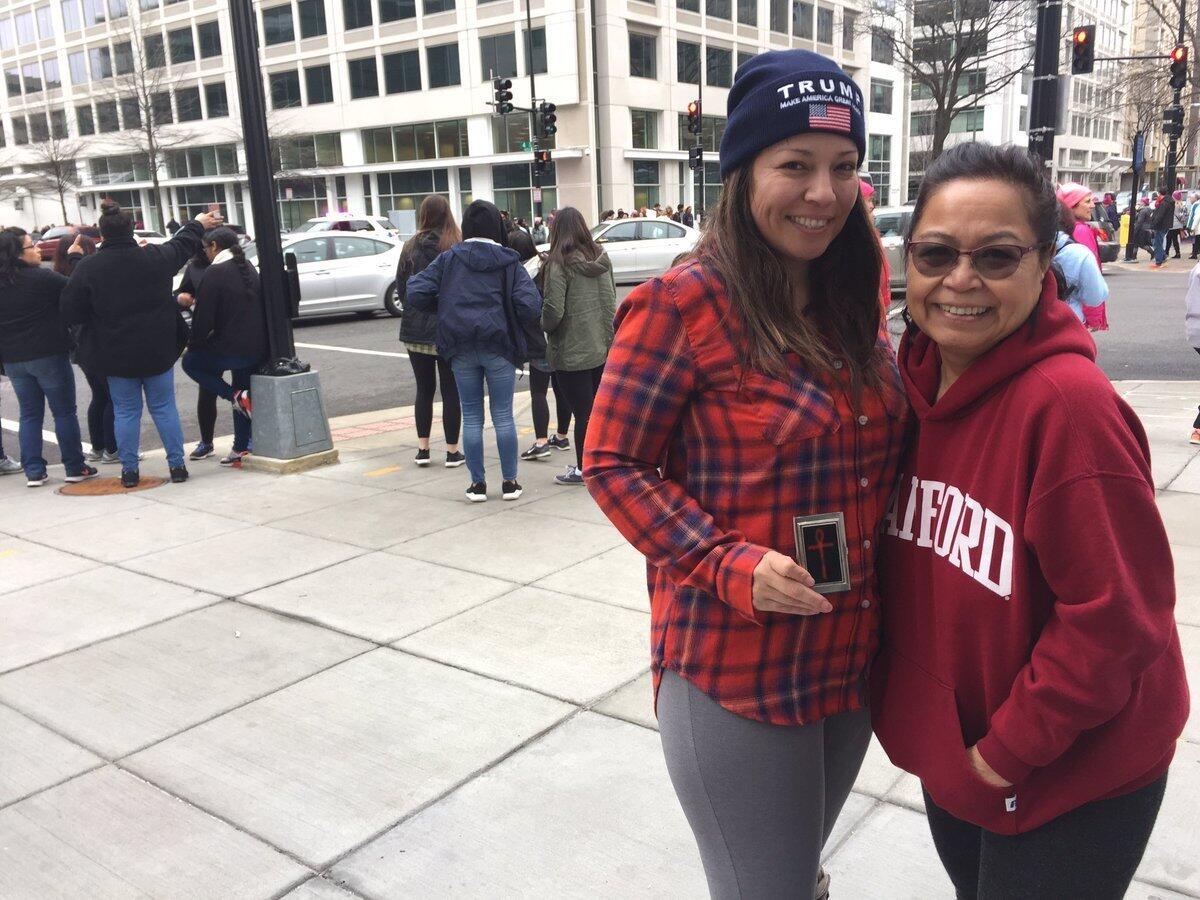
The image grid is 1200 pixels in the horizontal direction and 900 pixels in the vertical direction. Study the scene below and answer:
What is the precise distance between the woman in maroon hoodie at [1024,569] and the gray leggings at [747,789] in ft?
0.62

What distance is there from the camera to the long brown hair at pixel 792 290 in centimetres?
162

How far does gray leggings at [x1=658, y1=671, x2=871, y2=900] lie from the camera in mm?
1637

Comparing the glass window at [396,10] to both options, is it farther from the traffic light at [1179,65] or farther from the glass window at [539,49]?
the traffic light at [1179,65]

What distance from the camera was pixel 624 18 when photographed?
41156mm

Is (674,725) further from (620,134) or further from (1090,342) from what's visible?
(620,134)

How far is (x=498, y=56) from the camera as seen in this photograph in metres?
42.4

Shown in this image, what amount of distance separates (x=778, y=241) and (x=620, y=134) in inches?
1654

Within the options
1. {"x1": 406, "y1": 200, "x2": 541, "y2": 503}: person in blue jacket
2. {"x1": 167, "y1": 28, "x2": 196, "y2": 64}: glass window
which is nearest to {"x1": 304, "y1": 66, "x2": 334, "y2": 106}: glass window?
{"x1": 167, "y1": 28, "x2": 196, "y2": 64}: glass window

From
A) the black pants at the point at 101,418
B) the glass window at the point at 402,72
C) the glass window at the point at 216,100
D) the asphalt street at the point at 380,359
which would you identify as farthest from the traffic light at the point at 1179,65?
the glass window at the point at 216,100

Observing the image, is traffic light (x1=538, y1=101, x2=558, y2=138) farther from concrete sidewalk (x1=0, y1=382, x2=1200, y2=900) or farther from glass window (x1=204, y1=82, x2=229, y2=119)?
glass window (x1=204, y1=82, x2=229, y2=119)

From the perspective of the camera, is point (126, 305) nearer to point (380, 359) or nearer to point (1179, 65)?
point (380, 359)

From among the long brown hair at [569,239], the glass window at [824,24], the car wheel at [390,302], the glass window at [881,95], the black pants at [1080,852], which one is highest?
the glass window at [824,24]

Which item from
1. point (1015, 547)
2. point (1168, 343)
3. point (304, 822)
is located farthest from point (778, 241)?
point (1168, 343)

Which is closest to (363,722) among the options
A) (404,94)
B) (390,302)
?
(390,302)
